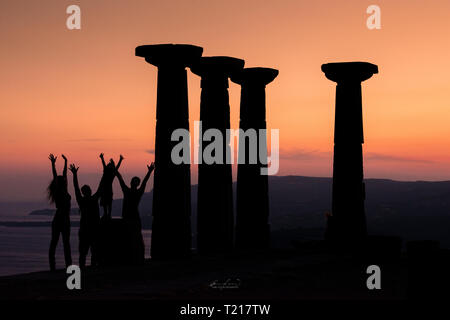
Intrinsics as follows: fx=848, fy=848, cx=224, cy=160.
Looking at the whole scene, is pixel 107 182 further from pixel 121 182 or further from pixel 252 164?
pixel 252 164

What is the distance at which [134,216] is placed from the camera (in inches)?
1121

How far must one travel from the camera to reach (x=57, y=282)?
76.9 feet

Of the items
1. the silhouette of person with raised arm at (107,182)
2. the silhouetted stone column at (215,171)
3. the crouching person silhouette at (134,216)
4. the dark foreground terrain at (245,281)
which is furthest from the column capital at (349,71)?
the silhouette of person with raised arm at (107,182)

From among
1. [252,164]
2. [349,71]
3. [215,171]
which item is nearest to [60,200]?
[215,171]

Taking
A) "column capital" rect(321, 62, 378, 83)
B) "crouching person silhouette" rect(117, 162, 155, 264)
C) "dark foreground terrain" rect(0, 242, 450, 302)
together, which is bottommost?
"dark foreground terrain" rect(0, 242, 450, 302)

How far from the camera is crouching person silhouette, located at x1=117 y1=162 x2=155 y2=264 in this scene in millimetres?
27578

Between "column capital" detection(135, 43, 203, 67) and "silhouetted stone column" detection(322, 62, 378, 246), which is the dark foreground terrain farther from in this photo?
"silhouetted stone column" detection(322, 62, 378, 246)

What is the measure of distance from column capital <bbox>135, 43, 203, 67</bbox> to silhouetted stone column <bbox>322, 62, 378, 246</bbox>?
1094 centimetres

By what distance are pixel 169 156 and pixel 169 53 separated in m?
3.94

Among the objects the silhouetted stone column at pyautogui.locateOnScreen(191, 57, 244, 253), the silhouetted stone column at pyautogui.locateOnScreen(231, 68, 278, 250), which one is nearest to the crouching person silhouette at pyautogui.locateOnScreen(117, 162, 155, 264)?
the silhouetted stone column at pyautogui.locateOnScreen(191, 57, 244, 253)

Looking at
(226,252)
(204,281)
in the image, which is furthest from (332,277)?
(226,252)

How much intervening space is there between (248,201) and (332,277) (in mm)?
17903
